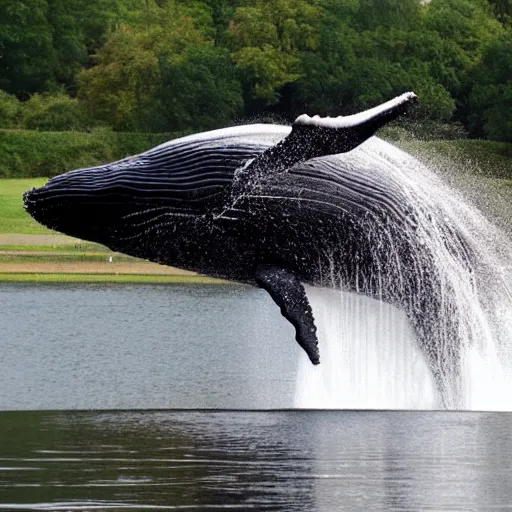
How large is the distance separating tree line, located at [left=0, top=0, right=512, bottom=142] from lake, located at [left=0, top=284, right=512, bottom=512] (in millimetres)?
41365

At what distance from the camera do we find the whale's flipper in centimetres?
1529

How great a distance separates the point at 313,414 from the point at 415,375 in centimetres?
166

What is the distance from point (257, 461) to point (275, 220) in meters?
3.70

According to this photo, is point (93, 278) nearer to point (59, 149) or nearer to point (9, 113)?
point (59, 149)

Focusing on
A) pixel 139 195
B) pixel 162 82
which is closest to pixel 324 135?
pixel 139 195

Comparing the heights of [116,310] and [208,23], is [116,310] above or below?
below

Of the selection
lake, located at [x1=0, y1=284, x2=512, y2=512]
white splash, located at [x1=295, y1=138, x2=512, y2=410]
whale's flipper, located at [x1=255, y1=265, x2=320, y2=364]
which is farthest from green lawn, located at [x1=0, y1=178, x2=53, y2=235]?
whale's flipper, located at [x1=255, y1=265, x2=320, y2=364]

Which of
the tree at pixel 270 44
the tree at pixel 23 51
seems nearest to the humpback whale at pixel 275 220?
the tree at pixel 270 44

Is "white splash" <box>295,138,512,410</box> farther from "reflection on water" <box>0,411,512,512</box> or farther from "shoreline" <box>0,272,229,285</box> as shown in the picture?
"shoreline" <box>0,272,229,285</box>

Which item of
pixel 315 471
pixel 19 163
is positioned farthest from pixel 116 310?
pixel 19 163

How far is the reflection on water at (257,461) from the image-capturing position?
421 inches

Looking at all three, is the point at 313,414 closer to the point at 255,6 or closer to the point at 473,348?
the point at 473,348

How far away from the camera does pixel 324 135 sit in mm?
14234

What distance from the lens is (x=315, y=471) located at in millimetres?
11781
